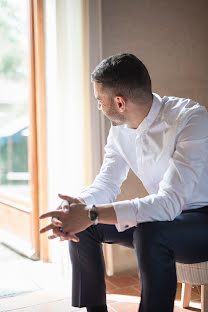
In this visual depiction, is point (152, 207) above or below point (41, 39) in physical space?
below

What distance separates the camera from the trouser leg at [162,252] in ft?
3.99

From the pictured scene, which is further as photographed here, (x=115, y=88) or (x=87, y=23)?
(x=87, y=23)

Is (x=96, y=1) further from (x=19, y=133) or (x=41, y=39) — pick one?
(x=19, y=133)

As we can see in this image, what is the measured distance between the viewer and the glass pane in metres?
3.03

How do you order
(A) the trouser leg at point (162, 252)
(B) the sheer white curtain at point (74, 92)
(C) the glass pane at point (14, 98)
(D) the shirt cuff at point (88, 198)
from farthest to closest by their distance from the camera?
(C) the glass pane at point (14, 98) → (B) the sheer white curtain at point (74, 92) → (D) the shirt cuff at point (88, 198) → (A) the trouser leg at point (162, 252)

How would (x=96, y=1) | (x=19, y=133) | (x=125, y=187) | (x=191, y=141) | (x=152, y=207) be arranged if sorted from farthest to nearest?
1. (x=19, y=133)
2. (x=125, y=187)
3. (x=96, y=1)
4. (x=191, y=141)
5. (x=152, y=207)

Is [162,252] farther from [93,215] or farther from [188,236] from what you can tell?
[93,215]

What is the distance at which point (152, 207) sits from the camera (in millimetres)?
1288

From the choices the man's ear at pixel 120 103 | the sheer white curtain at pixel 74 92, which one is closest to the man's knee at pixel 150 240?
the man's ear at pixel 120 103

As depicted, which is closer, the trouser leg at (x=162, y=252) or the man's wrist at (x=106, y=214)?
the trouser leg at (x=162, y=252)

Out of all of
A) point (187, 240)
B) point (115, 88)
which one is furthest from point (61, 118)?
point (187, 240)

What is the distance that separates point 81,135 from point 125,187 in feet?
1.42

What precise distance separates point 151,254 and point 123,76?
649 mm

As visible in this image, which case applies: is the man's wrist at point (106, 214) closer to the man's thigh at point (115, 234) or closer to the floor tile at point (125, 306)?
the man's thigh at point (115, 234)
